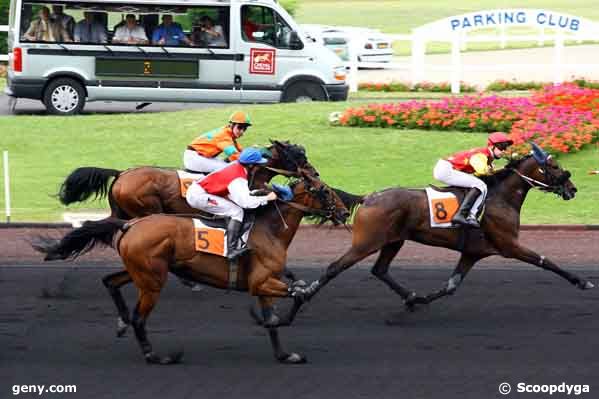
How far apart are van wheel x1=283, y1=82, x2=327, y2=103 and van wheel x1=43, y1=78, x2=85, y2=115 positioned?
157 inches

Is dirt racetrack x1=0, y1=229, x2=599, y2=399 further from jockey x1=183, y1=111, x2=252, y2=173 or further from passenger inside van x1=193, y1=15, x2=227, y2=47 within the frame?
passenger inside van x1=193, y1=15, x2=227, y2=47

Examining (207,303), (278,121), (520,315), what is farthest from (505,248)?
(278,121)

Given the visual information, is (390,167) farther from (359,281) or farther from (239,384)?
(239,384)

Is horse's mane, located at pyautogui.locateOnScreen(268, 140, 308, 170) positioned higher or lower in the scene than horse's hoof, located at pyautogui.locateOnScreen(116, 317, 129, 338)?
higher

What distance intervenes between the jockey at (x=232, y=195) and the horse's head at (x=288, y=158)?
19cm

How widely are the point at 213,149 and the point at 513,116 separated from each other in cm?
874

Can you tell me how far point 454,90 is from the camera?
88.9ft

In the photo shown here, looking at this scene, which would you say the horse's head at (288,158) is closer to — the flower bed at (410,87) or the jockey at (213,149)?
the jockey at (213,149)

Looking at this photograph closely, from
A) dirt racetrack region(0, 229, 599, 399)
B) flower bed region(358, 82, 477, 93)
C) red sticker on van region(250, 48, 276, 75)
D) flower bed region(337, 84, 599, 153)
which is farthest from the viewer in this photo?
flower bed region(358, 82, 477, 93)

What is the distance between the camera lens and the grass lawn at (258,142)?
17.8m

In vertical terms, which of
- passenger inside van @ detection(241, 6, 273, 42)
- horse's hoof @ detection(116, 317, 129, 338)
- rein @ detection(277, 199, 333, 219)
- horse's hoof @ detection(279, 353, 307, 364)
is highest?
passenger inside van @ detection(241, 6, 273, 42)

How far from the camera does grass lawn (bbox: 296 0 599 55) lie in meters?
51.2

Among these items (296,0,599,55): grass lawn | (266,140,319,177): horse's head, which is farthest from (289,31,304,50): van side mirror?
(296,0,599,55): grass lawn

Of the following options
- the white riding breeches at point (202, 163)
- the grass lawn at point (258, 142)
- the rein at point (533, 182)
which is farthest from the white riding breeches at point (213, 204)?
the grass lawn at point (258, 142)
